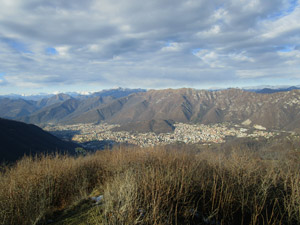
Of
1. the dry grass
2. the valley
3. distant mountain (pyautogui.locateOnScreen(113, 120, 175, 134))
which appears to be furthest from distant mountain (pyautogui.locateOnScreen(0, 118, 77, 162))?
distant mountain (pyautogui.locateOnScreen(113, 120, 175, 134))

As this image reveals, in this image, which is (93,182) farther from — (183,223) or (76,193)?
(183,223)

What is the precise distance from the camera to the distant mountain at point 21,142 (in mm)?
57938

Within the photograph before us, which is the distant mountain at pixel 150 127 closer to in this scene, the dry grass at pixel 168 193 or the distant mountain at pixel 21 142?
the distant mountain at pixel 21 142

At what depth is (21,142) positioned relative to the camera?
7006 centimetres

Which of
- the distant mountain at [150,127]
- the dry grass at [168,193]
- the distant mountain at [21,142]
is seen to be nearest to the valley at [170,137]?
the distant mountain at [21,142]

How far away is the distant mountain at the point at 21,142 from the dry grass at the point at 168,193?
5237cm

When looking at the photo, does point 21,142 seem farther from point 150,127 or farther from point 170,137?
point 150,127

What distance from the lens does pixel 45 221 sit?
5082 millimetres

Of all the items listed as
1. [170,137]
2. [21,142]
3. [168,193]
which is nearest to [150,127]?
[170,137]

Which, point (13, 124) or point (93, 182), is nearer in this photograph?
point (93, 182)

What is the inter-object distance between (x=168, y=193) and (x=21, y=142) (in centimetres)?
8577

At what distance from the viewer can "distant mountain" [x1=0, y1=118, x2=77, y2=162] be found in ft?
190

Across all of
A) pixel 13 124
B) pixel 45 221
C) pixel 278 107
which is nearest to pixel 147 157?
pixel 45 221

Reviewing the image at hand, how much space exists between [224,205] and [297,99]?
234877mm
